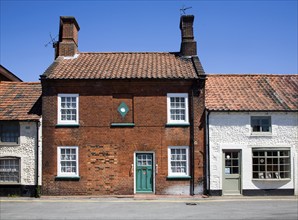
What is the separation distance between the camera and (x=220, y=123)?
2217cm

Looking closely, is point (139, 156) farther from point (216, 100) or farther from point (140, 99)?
point (216, 100)

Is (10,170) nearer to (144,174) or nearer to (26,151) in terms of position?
(26,151)

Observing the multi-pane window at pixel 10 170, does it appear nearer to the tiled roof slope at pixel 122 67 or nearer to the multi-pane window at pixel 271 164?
the tiled roof slope at pixel 122 67

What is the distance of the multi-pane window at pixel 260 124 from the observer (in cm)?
2231

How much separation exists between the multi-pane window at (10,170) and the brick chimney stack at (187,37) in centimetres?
1232

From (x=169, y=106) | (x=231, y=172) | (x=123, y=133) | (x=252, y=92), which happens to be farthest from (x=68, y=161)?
(x=252, y=92)

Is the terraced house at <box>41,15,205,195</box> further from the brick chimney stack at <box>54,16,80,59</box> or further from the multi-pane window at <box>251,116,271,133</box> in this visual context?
the brick chimney stack at <box>54,16,80,59</box>

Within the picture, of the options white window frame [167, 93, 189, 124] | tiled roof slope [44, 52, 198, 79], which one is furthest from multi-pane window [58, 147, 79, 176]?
white window frame [167, 93, 189, 124]

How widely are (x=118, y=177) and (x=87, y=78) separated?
5.87 m

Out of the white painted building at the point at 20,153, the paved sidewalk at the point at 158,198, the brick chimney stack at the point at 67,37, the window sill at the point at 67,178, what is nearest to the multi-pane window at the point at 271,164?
the paved sidewalk at the point at 158,198

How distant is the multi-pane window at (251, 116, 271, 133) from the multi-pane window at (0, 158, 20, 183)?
13529 millimetres

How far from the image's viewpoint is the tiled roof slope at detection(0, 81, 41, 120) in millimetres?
22172

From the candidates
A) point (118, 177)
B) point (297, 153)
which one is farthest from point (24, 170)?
point (297, 153)

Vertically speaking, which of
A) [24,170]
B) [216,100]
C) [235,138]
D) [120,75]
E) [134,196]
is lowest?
[134,196]
